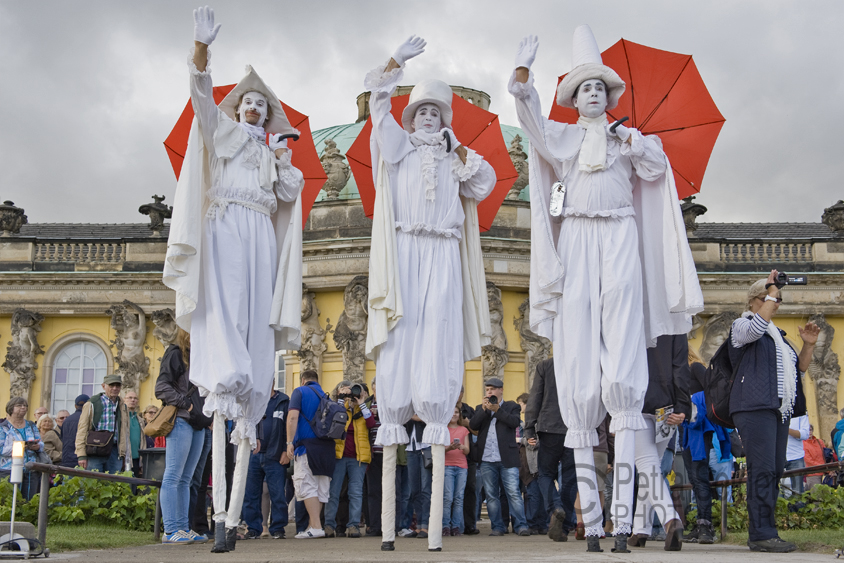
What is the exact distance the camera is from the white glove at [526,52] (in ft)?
24.7

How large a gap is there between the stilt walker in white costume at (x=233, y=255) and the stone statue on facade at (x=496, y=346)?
64.9 ft

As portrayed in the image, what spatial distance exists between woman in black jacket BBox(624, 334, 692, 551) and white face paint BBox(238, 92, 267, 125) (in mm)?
3574

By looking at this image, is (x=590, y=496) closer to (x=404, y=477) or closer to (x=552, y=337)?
(x=552, y=337)

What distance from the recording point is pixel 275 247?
26.4ft

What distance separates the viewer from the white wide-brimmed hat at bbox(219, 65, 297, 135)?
8188 mm

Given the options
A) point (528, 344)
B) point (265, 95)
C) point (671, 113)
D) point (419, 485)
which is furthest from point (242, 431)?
point (528, 344)

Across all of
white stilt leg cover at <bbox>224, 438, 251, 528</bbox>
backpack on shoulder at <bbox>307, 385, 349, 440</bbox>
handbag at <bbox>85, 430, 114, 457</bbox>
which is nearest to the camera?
white stilt leg cover at <bbox>224, 438, 251, 528</bbox>

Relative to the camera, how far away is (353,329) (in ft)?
92.1

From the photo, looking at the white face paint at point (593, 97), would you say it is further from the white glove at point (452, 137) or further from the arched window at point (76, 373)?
the arched window at point (76, 373)

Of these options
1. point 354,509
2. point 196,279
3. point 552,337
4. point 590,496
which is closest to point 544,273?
point 552,337

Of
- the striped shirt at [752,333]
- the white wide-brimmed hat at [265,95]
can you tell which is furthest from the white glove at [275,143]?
the striped shirt at [752,333]

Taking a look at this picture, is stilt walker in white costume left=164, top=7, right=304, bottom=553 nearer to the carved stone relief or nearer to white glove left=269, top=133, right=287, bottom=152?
white glove left=269, top=133, right=287, bottom=152

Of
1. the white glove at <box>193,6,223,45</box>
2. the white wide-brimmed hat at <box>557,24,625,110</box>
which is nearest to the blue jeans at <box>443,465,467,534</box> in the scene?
the white wide-brimmed hat at <box>557,24,625,110</box>

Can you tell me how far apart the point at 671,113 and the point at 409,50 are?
2566 millimetres
